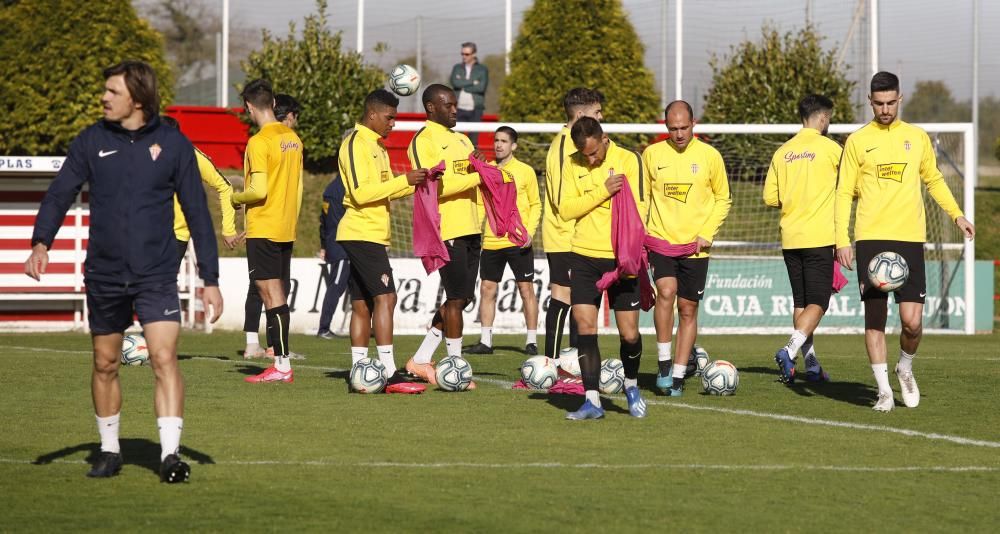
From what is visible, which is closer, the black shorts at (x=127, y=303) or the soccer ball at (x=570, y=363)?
the black shorts at (x=127, y=303)

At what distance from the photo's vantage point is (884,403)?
998 centimetres

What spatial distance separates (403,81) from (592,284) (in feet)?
12.7

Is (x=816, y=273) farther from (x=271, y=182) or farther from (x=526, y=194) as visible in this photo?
(x=271, y=182)

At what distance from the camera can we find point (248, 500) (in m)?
6.43

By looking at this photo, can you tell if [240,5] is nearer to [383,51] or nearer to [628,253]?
[383,51]

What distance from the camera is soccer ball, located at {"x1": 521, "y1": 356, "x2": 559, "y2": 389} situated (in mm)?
10914

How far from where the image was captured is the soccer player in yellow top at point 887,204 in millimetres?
9828

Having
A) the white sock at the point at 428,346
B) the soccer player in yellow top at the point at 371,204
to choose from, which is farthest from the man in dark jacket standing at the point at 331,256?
the soccer player in yellow top at the point at 371,204

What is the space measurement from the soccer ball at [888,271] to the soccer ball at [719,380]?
158 centimetres

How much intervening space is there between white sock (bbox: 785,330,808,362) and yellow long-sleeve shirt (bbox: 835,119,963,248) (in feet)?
4.70

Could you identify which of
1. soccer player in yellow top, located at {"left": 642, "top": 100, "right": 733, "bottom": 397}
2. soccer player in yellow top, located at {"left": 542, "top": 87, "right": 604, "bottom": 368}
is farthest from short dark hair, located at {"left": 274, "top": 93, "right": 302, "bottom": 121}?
soccer player in yellow top, located at {"left": 642, "top": 100, "right": 733, "bottom": 397}

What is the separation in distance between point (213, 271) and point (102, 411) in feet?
3.05

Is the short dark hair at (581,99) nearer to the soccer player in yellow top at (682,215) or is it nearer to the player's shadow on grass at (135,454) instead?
the soccer player in yellow top at (682,215)

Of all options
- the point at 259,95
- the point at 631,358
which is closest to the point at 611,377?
the point at 631,358
